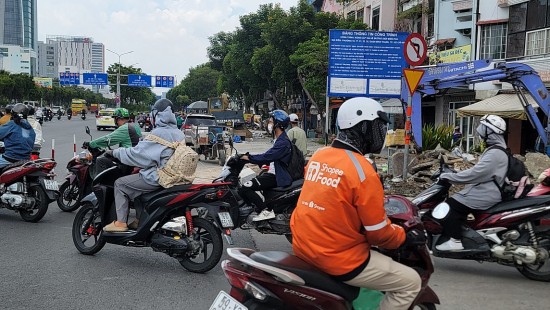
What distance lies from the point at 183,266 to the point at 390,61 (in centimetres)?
1230

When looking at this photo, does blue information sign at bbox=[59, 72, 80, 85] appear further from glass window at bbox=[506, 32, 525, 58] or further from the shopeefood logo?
the shopeefood logo

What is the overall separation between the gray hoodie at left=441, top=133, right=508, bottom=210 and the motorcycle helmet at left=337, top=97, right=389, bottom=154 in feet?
8.60

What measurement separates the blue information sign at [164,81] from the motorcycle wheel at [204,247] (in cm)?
5421

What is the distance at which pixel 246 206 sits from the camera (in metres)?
6.88

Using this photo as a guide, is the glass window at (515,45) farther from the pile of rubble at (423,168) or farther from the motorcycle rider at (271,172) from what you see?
the motorcycle rider at (271,172)

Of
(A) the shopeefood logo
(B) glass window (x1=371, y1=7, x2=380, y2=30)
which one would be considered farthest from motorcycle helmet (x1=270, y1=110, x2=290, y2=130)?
(B) glass window (x1=371, y1=7, x2=380, y2=30)

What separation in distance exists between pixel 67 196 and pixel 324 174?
6718mm

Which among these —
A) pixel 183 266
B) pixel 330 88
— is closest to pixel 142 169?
pixel 183 266

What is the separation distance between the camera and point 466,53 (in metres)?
21.0

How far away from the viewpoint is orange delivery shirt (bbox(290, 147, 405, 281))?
9.21 feet

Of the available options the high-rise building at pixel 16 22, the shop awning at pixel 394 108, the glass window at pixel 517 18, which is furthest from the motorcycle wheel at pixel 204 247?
Result: the high-rise building at pixel 16 22

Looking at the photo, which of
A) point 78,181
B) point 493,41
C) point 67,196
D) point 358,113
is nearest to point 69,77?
point 493,41

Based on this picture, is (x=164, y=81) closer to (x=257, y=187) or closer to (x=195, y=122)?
(x=195, y=122)

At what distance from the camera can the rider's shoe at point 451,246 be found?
545 cm
